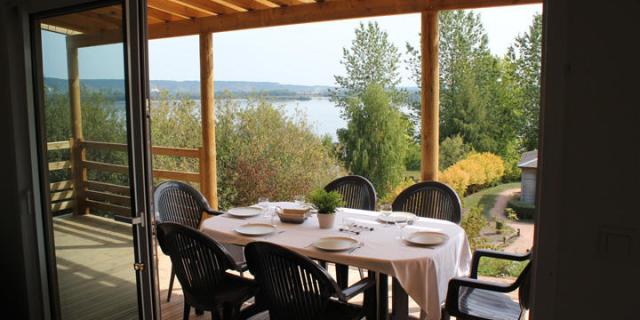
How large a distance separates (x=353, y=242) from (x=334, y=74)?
5.13 m

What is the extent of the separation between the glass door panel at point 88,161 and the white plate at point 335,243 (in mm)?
1024

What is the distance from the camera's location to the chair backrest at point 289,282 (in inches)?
99.8

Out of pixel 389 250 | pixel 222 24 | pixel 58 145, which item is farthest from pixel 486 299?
pixel 222 24

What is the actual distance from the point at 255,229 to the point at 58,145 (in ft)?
4.13

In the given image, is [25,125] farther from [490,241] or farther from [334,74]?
[334,74]

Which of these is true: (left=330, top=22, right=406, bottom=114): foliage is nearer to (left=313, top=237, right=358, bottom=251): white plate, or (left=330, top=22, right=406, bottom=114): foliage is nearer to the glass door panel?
(left=313, top=237, right=358, bottom=251): white plate

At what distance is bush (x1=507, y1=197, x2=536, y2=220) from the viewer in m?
5.54

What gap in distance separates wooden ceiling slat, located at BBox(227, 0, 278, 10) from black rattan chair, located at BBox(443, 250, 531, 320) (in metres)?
3.00

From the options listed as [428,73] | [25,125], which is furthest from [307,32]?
[25,125]

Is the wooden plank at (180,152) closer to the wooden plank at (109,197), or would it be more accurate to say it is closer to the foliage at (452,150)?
the foliage at (452,150)

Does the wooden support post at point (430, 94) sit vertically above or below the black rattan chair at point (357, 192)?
above

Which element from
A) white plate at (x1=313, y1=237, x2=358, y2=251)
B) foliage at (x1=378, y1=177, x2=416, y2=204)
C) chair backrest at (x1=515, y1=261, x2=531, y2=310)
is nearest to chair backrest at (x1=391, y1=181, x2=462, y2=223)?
white plate at (x1=313, y1=237, x2=358, y2=251)

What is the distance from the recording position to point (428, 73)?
169 inches

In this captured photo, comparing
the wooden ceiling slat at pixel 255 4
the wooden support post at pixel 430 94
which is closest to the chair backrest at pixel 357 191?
the wooden support post at pixel 430 94
